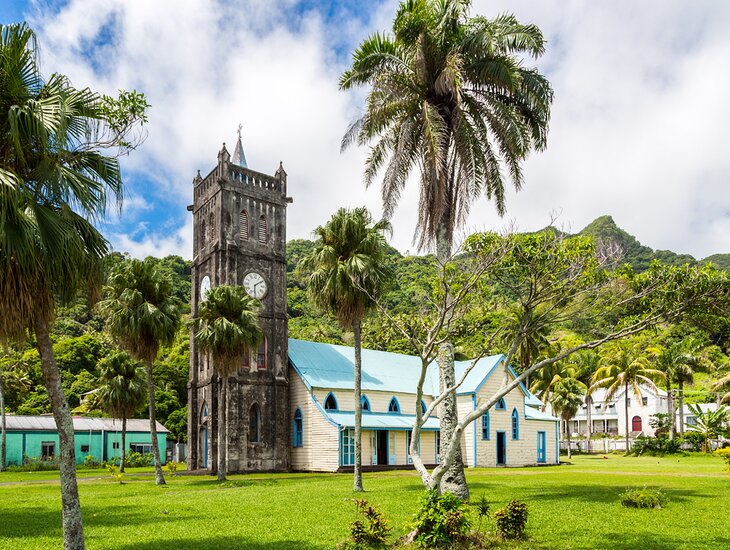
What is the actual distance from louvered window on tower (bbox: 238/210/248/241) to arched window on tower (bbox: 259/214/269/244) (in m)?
1.11

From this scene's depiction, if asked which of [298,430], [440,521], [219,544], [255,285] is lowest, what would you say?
[298,430]

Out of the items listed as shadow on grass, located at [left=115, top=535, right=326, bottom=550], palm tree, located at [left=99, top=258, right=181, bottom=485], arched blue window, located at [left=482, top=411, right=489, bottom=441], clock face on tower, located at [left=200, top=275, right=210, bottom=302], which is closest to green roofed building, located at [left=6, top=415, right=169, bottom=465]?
clock face on tower, located at [left=200, top=275, right=210, bottom=302]

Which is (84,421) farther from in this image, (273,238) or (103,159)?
(103,159)

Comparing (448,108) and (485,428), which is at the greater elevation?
(448,108)

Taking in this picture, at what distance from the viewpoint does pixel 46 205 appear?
39.9ft

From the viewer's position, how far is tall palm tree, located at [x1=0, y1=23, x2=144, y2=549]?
36.4ft

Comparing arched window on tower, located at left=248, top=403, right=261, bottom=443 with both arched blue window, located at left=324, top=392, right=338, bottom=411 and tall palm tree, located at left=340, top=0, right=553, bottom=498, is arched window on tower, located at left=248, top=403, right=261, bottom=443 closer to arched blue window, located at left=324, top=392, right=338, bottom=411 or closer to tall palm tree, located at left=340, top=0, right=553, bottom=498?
arched blue window, located at left=324, top=392, right=338, bottom=411

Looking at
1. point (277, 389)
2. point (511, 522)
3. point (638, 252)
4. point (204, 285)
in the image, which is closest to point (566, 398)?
point (277, 389)

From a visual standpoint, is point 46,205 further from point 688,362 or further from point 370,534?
point 688,362

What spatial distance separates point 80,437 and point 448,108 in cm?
4613

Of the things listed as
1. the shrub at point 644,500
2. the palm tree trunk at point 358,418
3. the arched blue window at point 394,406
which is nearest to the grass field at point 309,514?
the shrub at point 644,500

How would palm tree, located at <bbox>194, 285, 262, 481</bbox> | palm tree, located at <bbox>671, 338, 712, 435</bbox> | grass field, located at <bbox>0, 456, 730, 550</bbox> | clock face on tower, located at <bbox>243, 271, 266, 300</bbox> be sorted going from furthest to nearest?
palm tree, located at <bbox>671, 338, 712, 435</bbox>
clock face on tower, located at <bbox>243, 271, 266, 300</bbox>
palm tree, located at <bbox>194, 285, 262, 481</bbox>
grass field, located at <bbox>0, 456, 730, 550</bbox>

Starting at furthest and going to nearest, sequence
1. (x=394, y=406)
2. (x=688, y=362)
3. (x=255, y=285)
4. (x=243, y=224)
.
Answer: (x=688, y=362), (x=394, y=406), (x=243, y=224), (x=255, y=285)

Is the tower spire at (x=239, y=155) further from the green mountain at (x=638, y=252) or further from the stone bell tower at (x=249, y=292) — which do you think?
the green mountain at (x=638, y=252)
